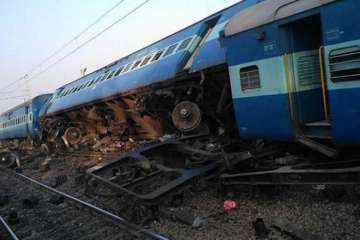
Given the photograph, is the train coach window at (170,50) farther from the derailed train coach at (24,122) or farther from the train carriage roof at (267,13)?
the derailed train coach at (24,122)

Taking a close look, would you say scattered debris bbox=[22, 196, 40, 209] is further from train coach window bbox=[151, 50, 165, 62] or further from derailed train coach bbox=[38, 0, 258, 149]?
train coach window bbox=[151, 50, 165, 62]

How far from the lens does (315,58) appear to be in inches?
308

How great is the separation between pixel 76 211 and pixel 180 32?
6953mm

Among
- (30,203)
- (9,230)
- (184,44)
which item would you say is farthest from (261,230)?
(184,44)

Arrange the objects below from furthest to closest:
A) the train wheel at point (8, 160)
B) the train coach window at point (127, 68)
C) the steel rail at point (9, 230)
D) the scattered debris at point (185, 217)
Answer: the train wheel at point (8, 160) < the train coach window at point (127, 68) < the steel rail at point (9, 230) < the scattered debris at point (185, 217)

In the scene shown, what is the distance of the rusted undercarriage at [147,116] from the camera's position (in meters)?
11.0

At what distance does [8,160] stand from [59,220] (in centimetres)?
1762

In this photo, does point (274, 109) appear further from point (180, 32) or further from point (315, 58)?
point (180, 32)

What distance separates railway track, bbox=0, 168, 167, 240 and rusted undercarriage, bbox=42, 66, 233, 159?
3514 millimetres

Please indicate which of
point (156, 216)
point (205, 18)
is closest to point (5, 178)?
point (205, 18)

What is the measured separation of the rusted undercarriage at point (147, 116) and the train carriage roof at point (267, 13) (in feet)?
4.57

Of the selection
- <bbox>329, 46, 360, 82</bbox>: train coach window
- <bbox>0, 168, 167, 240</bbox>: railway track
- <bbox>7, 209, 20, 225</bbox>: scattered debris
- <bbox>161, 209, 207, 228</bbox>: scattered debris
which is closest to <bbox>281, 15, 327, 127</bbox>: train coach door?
<bbox>329, 46, 360, 82</bbox>: train coach window

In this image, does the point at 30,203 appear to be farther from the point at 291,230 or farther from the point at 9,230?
the point at 291,230

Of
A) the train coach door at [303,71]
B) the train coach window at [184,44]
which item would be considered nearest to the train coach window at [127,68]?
the train coach window at [184,44]
